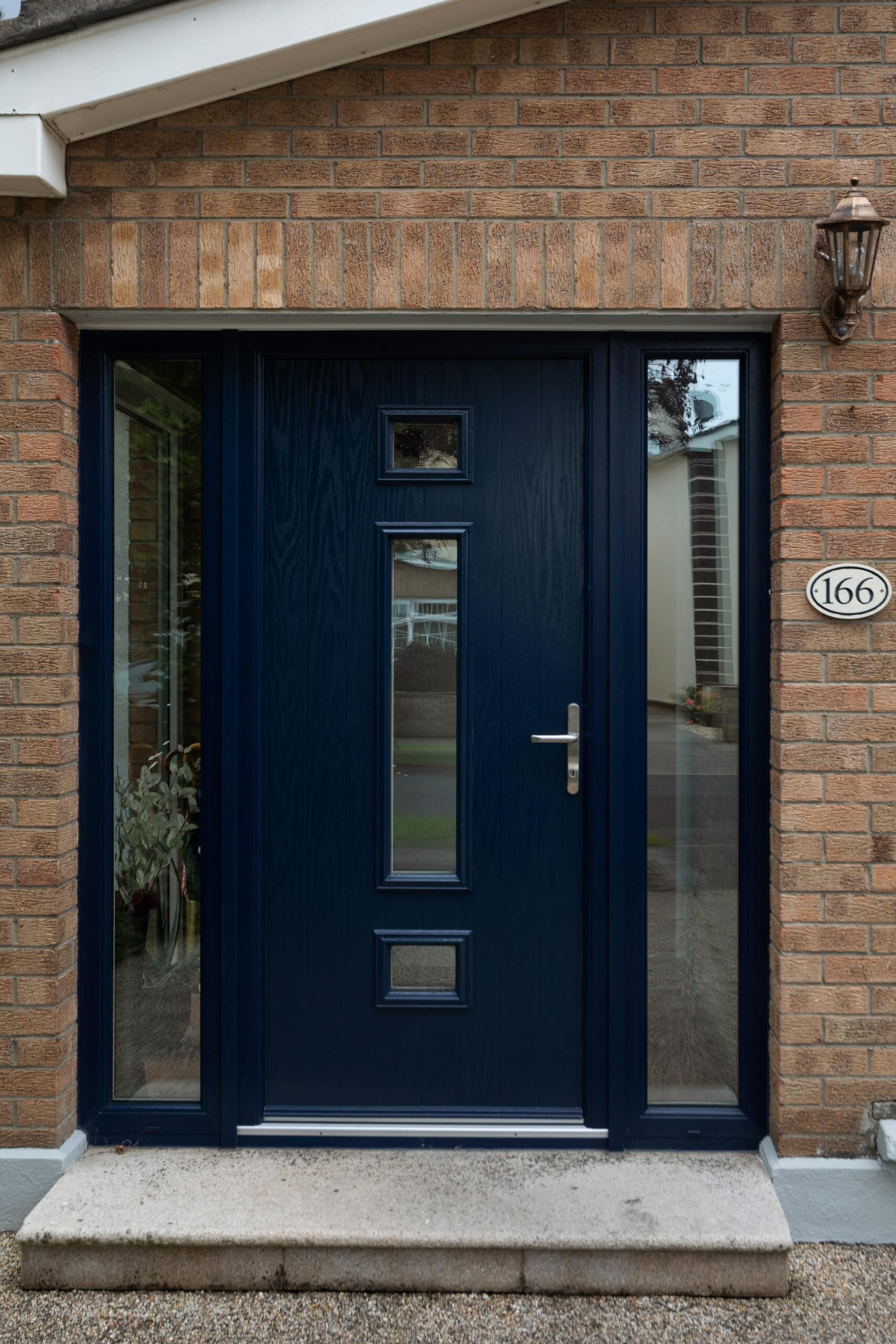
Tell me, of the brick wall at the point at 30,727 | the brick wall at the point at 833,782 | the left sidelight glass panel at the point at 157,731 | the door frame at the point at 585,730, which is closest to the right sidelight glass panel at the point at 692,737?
the door frame at the point at 585,730

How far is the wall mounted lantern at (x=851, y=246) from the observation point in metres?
2.36

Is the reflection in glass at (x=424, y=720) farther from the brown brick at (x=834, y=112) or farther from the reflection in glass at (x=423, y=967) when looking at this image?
the brown brick at (x=834, y=112)

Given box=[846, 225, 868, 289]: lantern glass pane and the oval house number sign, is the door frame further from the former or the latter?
box=[846, 225, 868, 289]: lantern glass pane

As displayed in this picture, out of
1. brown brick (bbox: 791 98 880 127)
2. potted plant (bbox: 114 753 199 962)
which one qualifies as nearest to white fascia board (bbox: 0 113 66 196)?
potted plant (bbox: 114 753 199 962)

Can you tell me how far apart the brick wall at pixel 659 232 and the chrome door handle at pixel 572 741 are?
57 centimetres

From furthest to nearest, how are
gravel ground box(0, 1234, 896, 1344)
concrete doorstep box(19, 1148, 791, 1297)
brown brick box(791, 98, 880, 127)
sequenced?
brown brick box(791, 98, 880, 127) → concrete doorstep box(19, 1148, 791, 1297) → gravel ground box(0, 1234, 896, 1344)

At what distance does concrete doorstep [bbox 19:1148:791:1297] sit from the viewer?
2.31m

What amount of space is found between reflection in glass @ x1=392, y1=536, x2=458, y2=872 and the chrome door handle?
0.31 meters

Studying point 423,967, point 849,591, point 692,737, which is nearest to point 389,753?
point 423,967

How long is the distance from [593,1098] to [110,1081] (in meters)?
1.43

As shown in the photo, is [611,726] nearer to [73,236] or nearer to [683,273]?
[683,273]

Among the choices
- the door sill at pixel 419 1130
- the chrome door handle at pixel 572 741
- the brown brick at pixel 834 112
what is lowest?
the door sill at pixel 419 1130

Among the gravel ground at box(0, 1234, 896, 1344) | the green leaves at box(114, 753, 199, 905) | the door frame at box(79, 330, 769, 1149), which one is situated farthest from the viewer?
the green leaves at box(114, 753, 199, 905)

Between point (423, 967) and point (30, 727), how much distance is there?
1.33 metres
